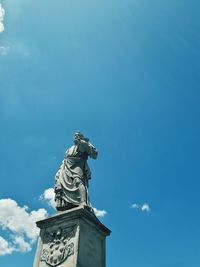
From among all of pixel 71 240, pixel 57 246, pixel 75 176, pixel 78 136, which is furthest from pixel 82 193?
pixel 78 136

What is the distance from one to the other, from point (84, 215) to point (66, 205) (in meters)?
1.03

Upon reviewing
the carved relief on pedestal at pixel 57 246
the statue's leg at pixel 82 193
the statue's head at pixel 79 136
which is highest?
the statue's head at pixel 79 136

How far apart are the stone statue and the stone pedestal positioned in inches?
23.2

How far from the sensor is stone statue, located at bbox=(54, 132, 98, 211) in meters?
11.6

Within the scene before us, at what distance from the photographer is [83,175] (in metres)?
12.7

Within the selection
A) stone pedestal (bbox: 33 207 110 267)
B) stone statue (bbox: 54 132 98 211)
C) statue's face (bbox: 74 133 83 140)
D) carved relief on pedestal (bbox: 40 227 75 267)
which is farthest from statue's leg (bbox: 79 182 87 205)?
statue's face (bbox: 74 133 83 140)

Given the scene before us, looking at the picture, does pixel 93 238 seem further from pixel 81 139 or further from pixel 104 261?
pixel 81 139

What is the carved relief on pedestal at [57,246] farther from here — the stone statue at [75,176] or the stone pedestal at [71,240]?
the stone statue at [75,176]

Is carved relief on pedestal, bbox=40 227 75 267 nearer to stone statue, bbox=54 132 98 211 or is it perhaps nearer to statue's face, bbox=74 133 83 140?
stone statue, bbox=54 132 98 211

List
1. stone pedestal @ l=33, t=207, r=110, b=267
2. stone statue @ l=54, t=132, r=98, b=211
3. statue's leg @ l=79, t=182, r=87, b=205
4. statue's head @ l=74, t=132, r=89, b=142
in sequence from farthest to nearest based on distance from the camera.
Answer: statue's head @ l=74, t=132, r=89, b=142, stone statue @ l=54, t=132, r=98, b=211, statue's leg @ l=79, t=182, r=87, b=205, stone pedestal @ l=33, t=207, r=110, b=267

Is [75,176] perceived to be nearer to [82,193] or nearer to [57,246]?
[82,193]

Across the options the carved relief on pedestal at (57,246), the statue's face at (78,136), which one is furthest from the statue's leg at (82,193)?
the statue's face at (78,136)

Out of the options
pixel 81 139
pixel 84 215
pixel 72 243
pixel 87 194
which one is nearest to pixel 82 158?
pixel 81 139

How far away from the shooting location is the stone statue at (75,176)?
1163 cm
